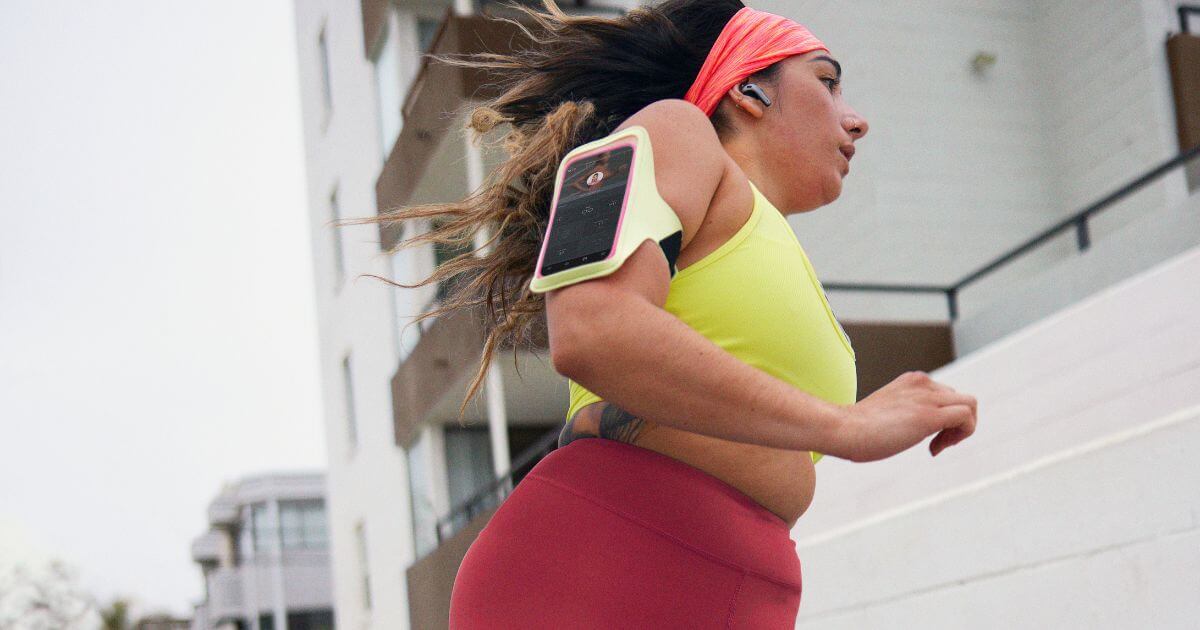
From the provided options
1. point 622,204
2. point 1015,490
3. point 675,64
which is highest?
→ point 675,64

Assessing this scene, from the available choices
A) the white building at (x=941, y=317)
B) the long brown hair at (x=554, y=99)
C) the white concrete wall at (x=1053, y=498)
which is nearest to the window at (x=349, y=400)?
the white building at (x=941, y=317)

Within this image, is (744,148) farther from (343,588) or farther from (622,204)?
(343,588)

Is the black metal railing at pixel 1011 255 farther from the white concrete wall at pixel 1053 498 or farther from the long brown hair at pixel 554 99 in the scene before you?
the long brown hair at pixel 554 99

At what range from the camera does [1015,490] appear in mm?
5297

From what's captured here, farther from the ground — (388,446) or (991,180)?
(991,180)

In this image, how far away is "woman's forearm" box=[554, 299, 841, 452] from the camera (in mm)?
1353

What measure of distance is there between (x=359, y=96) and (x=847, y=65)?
8.98 m

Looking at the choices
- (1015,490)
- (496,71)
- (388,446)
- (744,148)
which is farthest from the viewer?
(388,446)

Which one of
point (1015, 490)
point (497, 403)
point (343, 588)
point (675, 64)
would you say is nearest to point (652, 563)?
point (675, 64)

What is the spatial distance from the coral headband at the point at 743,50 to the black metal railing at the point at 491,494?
976 centimetres

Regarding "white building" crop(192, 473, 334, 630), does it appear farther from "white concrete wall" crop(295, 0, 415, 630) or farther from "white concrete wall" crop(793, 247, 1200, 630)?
"white concrete wall" crop(793, 247, 1200, 630)

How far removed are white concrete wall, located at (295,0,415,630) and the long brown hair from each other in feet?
44.6

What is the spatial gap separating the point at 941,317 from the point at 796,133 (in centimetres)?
967

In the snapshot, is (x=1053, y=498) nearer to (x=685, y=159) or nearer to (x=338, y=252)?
(x=685, y=159)
